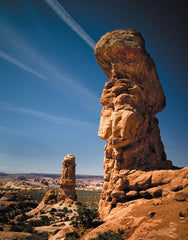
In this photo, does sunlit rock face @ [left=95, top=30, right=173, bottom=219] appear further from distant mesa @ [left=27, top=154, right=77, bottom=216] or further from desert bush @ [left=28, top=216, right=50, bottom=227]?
distant mesa @ [left=27, top=154, right=77, bottom=216]

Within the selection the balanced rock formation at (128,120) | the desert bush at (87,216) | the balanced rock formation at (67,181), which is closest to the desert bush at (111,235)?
the balanced rock formation at (128,120)

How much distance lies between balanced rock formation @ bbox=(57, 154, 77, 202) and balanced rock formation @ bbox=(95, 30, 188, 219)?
26.5 m

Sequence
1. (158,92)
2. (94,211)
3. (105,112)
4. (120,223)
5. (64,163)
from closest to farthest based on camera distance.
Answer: (120,223) < (94,211) < (105,112) < (158,92) < (64,163)

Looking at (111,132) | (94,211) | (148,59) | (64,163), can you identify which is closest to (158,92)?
(148,59)

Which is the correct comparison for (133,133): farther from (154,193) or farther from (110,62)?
(110,62)

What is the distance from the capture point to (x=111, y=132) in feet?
60.5

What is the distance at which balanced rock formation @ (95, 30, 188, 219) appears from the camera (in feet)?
51.4

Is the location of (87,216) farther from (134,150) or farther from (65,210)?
(65,210)

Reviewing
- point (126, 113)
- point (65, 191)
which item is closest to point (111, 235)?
point (126, 113)

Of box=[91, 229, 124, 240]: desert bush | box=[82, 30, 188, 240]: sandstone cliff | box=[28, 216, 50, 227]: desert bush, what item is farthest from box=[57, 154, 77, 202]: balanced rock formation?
box=[91, 229, 124, 240]: desert bush

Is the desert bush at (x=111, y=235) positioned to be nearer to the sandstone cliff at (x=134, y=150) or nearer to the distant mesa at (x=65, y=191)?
the sandstone cliff at (x=134, y=150)

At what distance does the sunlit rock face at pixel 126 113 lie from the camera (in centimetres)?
1691

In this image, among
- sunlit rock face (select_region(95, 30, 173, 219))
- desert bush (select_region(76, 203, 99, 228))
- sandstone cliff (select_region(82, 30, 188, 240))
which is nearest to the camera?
sandstone cliff (select_region(82, 30, 188, 240))

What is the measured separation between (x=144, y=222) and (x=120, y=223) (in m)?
1.90
